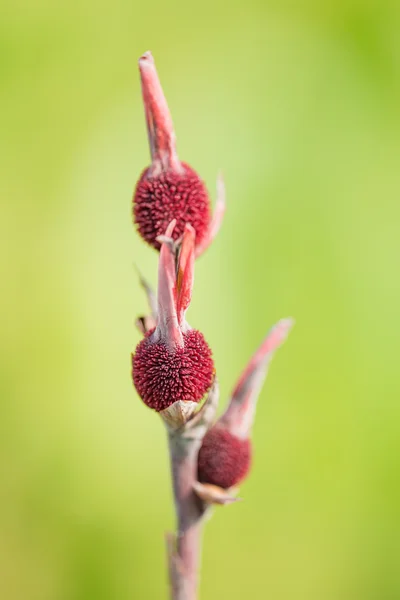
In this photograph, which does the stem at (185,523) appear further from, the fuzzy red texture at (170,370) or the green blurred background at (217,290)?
the green blurred background at (217,290)

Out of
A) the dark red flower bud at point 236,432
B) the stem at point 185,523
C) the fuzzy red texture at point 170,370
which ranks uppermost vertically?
the fuzzy red texture at point 170,370

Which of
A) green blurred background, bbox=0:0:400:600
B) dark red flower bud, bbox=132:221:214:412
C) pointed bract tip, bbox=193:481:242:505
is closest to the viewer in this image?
dark red flower bud, bbox=132:221:214:412

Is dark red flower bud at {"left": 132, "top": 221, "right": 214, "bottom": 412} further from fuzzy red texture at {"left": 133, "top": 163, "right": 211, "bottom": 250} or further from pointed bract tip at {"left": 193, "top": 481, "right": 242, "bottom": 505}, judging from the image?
pointed bract tip at {"left": 193, "top": 481, "right": 242, "bottom": 505}

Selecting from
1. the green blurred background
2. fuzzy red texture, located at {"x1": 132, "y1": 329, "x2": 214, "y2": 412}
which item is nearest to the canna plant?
fuzzy red texture, located at {"x1": 132, "y1": 329, "x2": 214, "y2": 412}

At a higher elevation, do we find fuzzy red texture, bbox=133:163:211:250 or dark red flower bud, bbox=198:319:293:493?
fuzzy red texture, bbox=133:163:211:250

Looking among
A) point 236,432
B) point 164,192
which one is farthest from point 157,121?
point 236,432

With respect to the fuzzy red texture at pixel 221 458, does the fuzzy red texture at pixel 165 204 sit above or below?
above

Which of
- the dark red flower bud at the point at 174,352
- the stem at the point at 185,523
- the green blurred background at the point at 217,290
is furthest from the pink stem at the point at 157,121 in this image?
the green blurred background at the point at 217,290
